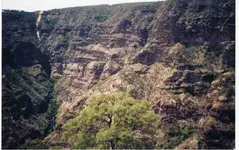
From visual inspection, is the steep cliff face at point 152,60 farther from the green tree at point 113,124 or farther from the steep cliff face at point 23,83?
the green tree at point 113,124

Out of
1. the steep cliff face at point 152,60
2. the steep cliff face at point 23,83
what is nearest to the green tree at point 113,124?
the steep cliff face at point 152,60

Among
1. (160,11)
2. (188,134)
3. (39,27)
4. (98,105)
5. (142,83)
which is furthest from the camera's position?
(39,27)

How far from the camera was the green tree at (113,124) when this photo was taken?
3628 centimetres

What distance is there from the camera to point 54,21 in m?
108

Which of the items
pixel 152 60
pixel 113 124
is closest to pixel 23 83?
pixel 152 60

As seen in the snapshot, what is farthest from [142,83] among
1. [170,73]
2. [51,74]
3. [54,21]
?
[54,21]

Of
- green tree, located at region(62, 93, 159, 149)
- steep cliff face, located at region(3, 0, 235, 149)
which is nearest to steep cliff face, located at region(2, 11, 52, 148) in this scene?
steep cliff face, located at region(3, 0, 235, 149)

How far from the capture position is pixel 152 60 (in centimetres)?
8406

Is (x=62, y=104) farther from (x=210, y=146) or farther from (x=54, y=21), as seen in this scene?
(x=210, y=146)

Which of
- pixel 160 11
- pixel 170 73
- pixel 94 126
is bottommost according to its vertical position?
pixel 94 126

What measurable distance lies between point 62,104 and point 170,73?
93.7 feet

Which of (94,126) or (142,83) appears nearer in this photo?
(94,126)

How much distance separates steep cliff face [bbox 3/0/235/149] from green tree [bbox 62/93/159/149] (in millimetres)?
28093

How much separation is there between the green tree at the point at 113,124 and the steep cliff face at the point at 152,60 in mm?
28093
